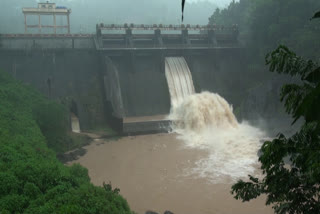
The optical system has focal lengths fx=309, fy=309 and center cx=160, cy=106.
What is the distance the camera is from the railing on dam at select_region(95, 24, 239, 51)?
2566 cm

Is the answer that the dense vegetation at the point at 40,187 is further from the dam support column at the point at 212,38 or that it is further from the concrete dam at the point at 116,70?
the dam support column at the point at 212,38

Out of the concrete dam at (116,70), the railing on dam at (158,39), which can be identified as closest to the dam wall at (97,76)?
the concrete dam at (116,70)

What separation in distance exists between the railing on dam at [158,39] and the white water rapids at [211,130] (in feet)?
6.86

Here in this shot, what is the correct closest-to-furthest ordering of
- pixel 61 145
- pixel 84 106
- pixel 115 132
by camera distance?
pixel 61 145 < pixel 115 132 < pixel 84 106

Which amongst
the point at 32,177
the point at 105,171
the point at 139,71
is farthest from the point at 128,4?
the point at 32,177

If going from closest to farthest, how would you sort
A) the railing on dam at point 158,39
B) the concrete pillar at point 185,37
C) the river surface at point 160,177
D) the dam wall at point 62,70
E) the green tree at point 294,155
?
the green tree at point 294,155
the river surface at point 160,177
the dam wall at point 62,70
the railing on dam at point 158,39
the concrete pillar at point 185,37

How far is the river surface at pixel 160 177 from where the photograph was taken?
1115cm

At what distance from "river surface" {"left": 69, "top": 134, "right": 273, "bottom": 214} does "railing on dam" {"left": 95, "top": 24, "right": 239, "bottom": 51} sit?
924 centimetres

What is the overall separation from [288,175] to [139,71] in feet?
73.4

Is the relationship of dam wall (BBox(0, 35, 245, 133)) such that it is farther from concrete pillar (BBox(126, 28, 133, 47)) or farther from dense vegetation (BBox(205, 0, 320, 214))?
dense vegetation (BBox(205, 0, 320, 214))

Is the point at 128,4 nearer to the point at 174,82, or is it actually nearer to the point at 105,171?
the point at 174,82

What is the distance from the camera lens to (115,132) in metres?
21.3

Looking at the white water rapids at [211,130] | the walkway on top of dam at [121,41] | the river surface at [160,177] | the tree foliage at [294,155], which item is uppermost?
the walkway on top of dam at [121,41]

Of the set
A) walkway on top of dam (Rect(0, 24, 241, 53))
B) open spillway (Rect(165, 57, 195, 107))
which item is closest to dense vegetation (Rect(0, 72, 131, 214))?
walkway on top of dam (Rect(0, 24, 241, 53))
